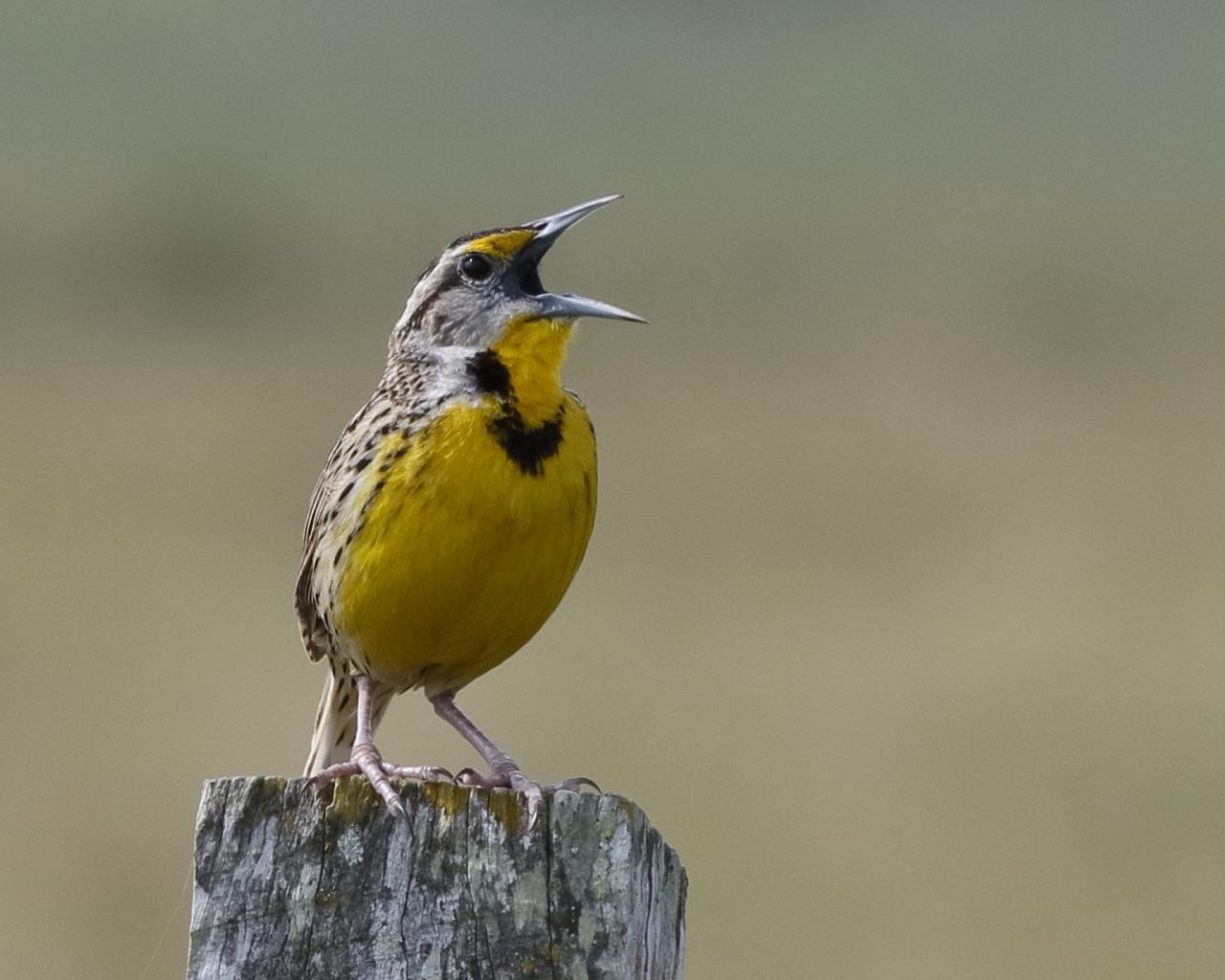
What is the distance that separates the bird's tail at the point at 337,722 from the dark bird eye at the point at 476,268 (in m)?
0.57

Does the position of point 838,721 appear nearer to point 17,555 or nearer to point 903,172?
point 17,555

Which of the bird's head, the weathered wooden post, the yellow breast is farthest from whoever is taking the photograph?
the bird's head

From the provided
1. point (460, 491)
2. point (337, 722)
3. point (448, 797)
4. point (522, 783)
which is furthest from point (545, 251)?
point (448, 797)

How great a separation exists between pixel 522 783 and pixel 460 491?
0.43 m

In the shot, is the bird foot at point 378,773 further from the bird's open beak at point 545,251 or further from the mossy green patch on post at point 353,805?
the bird's open beak at point 545,251

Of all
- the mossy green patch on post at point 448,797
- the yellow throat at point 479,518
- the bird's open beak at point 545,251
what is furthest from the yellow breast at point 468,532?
the mossy green patch on post at point 448,797

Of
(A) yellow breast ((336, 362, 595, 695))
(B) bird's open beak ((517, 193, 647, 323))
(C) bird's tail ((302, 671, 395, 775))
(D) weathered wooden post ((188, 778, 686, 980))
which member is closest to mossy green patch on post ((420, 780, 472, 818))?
(D) weathered wooden post ((188, 778, 686, 980))

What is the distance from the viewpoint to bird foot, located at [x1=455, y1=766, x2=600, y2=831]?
6.63 feet

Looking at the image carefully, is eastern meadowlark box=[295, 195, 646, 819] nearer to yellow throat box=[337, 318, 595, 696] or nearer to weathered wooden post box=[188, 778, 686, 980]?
yellow throat box=[337, 318, 595, 696]

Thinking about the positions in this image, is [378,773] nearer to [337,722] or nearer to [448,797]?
[448,797]

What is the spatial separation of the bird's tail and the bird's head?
47cm

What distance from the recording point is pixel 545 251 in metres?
3.20

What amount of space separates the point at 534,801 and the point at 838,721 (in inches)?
227

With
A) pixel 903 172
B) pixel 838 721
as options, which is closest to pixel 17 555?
pixel 838 721
